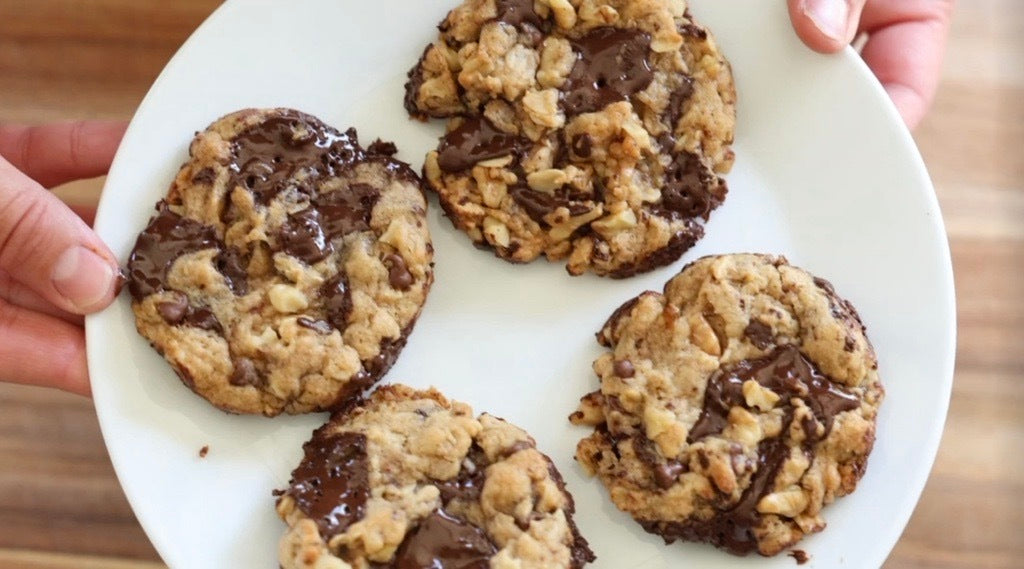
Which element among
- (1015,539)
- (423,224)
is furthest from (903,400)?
(423,224)

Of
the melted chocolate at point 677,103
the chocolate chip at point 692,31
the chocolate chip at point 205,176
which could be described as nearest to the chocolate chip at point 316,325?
the chocolate chip at point 205,176

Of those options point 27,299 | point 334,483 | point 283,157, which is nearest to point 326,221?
point 283,157

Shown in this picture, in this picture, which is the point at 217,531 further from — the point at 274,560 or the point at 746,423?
the point at 746,423

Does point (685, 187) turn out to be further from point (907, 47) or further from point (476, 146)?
point (907, 47)

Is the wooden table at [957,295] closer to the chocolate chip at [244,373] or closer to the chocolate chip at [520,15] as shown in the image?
the chocolate chip at [244,373]

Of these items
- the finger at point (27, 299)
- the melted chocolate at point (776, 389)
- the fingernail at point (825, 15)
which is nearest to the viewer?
the melted chocolate at point (776, 389)

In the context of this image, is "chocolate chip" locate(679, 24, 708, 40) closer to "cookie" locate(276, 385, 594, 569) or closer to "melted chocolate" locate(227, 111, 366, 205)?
"melted chocolate" locate(227, 111, 366, 205)

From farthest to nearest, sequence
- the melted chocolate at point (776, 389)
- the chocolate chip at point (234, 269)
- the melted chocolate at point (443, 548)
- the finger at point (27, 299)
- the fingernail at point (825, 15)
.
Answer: the finger at point (27, 299) < the fingernail at point (825, 15) < the chocolate chip at point (234, 269) < the melted chocolate at point (776, 389) < the melted chocolate at point (443, 548)
